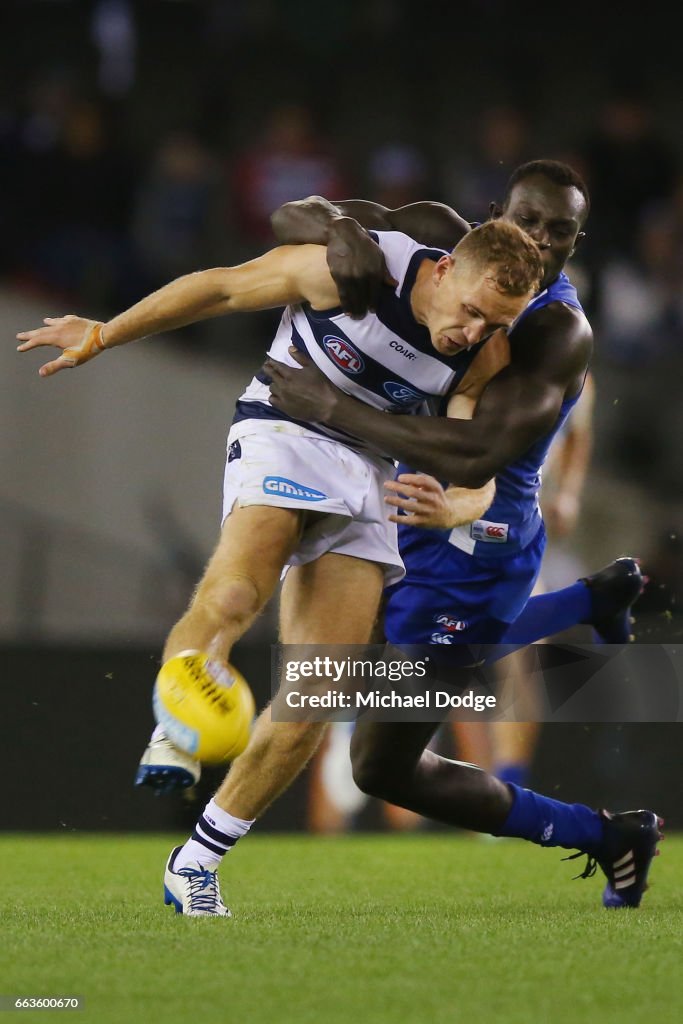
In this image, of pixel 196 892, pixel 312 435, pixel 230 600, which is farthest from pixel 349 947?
pixel 312 435

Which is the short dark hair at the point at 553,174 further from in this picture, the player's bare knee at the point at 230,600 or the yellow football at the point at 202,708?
the yellow football at the point at 202,708

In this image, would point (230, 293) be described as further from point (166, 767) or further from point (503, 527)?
point (166, 767)

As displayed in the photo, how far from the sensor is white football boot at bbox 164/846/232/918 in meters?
3.92

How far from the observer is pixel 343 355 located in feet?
13.5

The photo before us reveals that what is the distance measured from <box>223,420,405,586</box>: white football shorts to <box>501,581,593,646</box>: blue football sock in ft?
3.20

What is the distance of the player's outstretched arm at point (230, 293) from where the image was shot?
404cm

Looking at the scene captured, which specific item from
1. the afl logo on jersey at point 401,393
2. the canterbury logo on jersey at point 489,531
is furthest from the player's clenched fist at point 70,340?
the canterbury logo on jersey at point 489,531

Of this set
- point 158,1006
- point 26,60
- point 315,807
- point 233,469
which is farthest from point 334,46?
point 158,1006

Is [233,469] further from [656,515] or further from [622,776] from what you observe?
[656,515]

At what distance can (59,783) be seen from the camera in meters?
7.63

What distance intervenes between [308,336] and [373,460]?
398mm

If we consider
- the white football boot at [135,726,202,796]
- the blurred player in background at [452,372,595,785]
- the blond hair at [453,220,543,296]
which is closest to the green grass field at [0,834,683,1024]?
the white football boot at [135,726,202,796]

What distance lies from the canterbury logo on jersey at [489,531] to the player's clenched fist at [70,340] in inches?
52.2

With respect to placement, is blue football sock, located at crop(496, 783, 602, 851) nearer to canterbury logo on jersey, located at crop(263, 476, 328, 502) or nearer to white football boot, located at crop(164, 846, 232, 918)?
white football boot, located at crop(164, 846, 232, 918)
